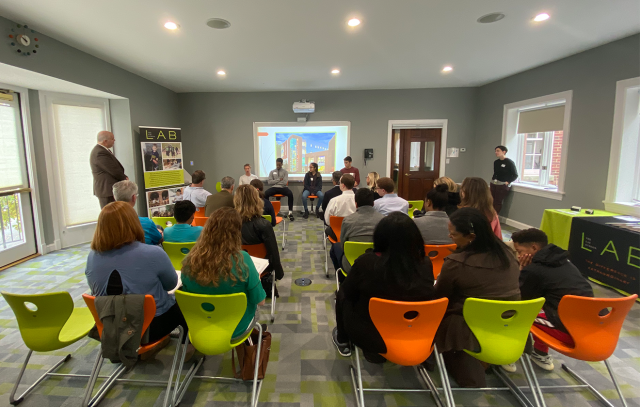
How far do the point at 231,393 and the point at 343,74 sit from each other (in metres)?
5.42

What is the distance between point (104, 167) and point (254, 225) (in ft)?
7.93

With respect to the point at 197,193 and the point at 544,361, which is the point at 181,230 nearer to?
the point at 197,193

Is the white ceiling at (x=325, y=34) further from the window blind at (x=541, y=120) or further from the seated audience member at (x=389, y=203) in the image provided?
the seated audience member at (x=389, y=203)

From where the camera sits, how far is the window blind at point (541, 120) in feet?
16.6

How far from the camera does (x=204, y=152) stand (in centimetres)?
755

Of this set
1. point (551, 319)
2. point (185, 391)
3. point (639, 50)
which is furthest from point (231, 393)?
point (639, 50)

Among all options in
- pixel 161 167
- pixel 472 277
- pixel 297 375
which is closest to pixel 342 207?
pixel 297 375

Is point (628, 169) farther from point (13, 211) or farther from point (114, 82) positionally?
point (13, 211)

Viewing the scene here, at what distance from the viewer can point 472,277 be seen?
163 centimetres

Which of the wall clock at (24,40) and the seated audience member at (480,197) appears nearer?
the seated audience member at (480,197)

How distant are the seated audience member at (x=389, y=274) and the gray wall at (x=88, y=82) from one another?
4229mm

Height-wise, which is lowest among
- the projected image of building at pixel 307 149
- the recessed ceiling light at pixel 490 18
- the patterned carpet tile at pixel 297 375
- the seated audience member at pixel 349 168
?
the patterned carpet tile at pixel 297 375

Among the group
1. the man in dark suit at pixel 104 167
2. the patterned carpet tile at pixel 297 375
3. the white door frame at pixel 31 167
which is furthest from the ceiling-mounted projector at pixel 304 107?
the patterned carpet tile at pixel 297 375

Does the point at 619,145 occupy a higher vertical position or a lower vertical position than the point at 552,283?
higher
